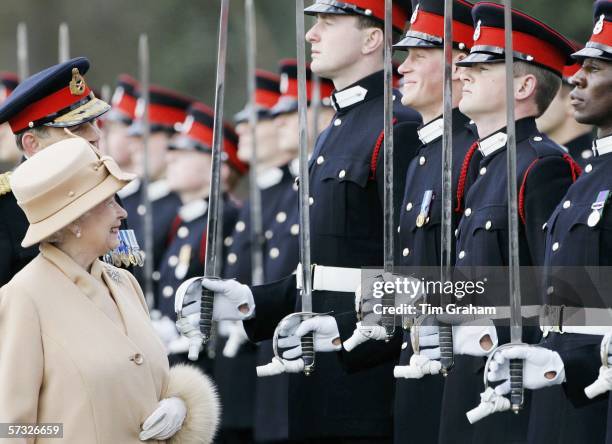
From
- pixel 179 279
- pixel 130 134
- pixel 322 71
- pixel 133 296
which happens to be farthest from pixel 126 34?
pixel 133 296

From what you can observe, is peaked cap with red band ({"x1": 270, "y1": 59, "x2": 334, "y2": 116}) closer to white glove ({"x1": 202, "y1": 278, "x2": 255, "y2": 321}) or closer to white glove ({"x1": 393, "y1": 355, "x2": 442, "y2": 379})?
white glove ({"x1": 202, "y1": 278, "x2": 255, "y2": 321})

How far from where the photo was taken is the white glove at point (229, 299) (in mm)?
7038

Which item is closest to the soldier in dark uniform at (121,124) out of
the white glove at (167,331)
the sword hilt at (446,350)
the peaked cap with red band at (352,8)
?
the white glove at (167,331)

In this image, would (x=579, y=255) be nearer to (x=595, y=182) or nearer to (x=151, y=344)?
(x=595, y=182)

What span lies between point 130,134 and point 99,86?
25.3 feet

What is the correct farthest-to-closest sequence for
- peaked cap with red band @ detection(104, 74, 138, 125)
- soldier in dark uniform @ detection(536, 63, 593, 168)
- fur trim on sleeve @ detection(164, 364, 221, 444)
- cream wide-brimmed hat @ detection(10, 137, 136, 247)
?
1. peaked cap with red band @ detection(104, 74, 138, 125)
2. soldier in dark uniform @ detection(536, 63, 593, 168)
3. fur trim on sleeve @ detection(164, 364, 221, 444)
4. cream wide-brimmed hat @ detection(10, 137, 136, 247)

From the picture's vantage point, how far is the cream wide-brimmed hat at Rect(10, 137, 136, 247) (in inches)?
232

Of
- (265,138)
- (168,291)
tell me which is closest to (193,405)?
(168,291)

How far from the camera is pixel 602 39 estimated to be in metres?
6.96

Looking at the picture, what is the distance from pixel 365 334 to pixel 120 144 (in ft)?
25.4

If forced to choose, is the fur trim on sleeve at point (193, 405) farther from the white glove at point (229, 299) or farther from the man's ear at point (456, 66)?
the man's ear at point (456, 66)

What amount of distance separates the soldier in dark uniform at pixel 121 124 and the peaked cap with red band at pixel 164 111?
0.13 meters

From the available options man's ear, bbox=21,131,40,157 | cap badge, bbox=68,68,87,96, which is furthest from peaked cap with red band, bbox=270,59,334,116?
man's ear, bbox=21,131,40,157

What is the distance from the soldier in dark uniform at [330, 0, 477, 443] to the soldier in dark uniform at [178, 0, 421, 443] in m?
0.13
